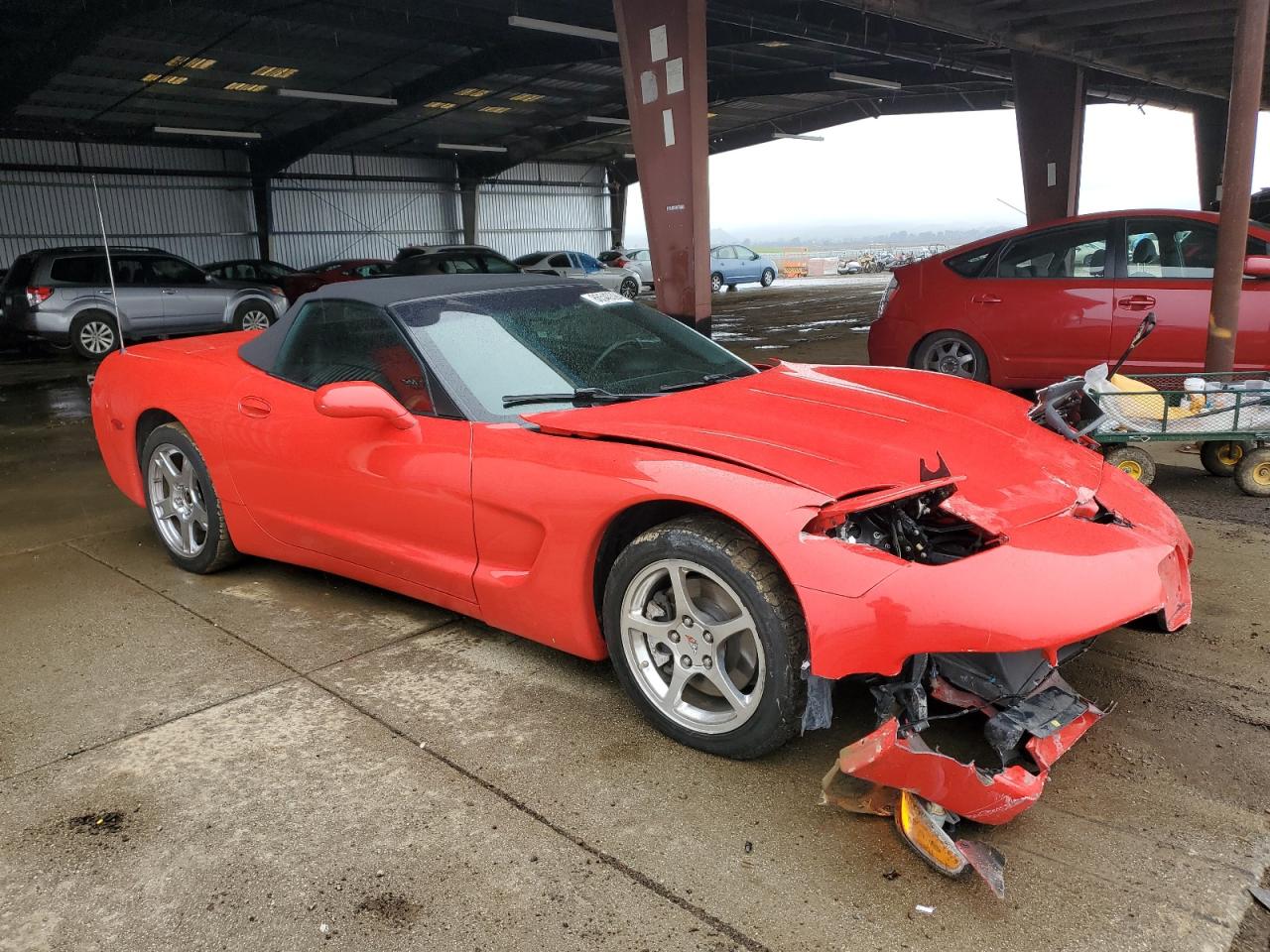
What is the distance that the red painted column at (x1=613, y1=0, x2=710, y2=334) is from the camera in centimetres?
906

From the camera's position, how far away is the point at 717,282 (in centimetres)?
2881

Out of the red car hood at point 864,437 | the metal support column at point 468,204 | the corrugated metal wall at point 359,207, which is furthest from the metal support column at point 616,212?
the red car hood at point 864,437

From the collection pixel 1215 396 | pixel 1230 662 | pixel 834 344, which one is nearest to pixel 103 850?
pixel 1230 662

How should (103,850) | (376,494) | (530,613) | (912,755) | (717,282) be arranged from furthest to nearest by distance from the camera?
(717,282)
(376,494)
(530,613)
(103,850)
(912,755)

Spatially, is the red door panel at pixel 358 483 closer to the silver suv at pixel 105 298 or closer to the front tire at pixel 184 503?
the front tire at pixel 184 503

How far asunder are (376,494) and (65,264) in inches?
499

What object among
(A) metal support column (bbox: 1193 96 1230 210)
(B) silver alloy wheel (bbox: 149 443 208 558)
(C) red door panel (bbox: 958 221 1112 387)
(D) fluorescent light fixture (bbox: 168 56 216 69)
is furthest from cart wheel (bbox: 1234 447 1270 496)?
(A) metal support column (bbox: 1193 96 1230 210)

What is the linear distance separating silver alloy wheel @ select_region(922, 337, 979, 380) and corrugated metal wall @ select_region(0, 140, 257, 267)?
22.2 m

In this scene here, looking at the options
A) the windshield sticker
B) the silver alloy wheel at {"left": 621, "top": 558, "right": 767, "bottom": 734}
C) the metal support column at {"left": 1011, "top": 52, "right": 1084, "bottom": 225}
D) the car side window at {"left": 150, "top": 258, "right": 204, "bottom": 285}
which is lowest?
the silver alloy wheel at {"left": 621, "top": 558, "right": 767, "bottom": 734}

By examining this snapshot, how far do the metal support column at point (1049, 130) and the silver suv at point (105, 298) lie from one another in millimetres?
12654

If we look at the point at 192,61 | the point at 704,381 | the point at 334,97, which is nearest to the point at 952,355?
the point at 704,381

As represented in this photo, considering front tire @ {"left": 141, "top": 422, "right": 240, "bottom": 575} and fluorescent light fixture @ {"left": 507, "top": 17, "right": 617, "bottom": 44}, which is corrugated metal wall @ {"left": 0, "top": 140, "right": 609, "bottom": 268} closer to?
fluorescent light fixture @ {"left": 507, "top": 17, "right": 617, "bottom": 44}

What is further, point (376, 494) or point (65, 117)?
point (65, 117)

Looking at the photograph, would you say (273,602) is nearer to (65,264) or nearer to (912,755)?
(912,755)
